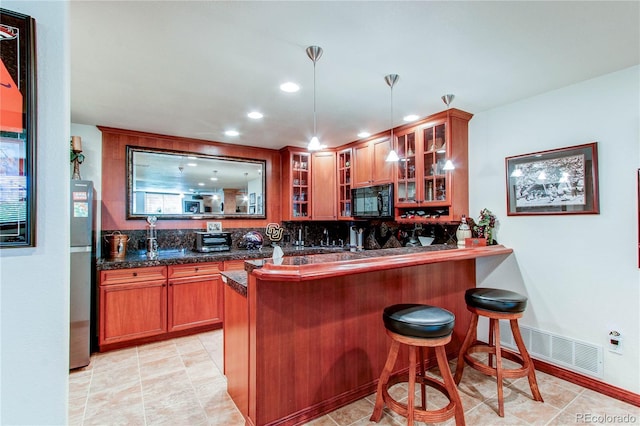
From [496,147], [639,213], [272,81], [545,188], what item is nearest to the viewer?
[639,213]

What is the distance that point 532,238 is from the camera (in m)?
2.79

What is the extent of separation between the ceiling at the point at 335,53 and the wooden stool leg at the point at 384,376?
185cm

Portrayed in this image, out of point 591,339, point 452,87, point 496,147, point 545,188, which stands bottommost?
point 591,339

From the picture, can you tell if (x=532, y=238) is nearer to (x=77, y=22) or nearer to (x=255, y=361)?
(x=255, y=361)

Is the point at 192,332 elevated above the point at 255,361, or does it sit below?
below

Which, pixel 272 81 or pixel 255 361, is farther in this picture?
pixel 272 81

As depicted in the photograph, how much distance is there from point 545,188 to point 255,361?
8.98 feet

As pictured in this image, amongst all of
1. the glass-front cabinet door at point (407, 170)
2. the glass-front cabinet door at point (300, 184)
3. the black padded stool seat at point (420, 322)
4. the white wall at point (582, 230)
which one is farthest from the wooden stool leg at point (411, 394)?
the glass-front cabinet door at point (300, 184)

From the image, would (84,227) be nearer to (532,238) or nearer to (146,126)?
(146,126)

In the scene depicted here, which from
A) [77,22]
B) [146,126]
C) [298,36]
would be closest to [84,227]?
[146,126]

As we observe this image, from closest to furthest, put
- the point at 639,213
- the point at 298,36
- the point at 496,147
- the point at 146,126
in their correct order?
1. the point at 298,36
2. the point at 639,213
3. the point at 496,147
4. the point at 146,126

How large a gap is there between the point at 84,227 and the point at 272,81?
7.18 feet

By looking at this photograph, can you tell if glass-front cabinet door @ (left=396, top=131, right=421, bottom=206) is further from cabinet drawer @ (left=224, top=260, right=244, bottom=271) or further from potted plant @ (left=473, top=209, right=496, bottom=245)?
cabinet drawer @ (left=224, top=260, right=244, bottom=271)

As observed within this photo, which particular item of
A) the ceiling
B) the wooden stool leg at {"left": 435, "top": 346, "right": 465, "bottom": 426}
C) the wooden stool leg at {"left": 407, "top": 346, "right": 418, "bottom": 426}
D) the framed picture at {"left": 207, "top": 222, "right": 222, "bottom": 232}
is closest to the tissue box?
the ceiling
